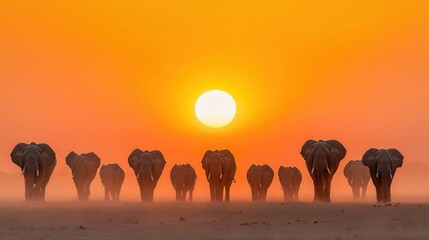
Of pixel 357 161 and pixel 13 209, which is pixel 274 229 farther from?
pixel 357 161

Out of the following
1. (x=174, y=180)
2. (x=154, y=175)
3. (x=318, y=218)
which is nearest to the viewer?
(x=318, y=218)

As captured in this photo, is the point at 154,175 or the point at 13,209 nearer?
the point at 13,209

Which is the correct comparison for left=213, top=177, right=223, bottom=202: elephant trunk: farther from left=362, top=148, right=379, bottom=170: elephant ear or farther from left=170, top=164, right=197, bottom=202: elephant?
left=170, top=164, right=197, bottom=202: elephant

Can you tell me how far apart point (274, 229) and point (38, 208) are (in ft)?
43.7

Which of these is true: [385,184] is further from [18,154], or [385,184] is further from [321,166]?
[18,154]

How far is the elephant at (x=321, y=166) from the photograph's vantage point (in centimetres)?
4091

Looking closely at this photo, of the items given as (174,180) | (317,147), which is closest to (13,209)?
(317,147)

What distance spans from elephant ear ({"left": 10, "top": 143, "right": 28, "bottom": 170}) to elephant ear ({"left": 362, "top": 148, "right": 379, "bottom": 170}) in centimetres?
2060

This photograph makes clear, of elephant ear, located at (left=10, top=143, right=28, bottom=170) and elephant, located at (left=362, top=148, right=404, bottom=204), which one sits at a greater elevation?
elephant ear, located at (left=10, top=143, right=28, bottom=170)

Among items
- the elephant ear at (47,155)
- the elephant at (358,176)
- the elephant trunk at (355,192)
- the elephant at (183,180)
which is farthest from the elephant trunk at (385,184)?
the elephant trunk at (355,192)

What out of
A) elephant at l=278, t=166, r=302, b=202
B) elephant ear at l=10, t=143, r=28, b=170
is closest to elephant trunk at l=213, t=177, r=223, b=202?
elephant ear at l=10, t=143, r=28, b=170

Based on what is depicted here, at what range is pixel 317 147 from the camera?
41.3m

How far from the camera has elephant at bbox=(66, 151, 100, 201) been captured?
5108cm

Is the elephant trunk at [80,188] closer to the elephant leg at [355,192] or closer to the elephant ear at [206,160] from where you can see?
the elephant ear at [206,160]
